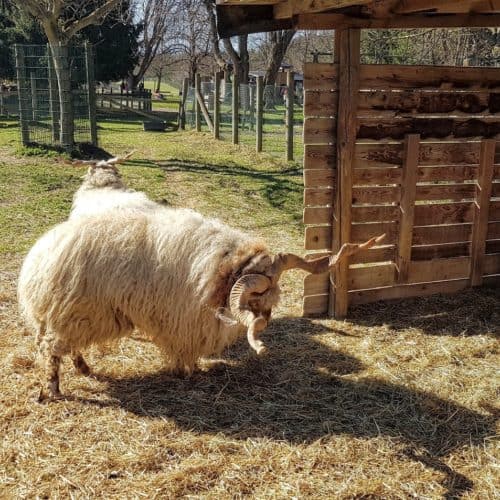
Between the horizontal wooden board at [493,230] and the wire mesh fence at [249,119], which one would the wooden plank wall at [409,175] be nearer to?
the horizontal wooden board at [493,230]

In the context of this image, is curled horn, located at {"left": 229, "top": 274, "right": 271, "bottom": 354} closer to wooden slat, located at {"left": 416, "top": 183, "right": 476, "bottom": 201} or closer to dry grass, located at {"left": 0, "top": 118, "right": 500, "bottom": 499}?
dry grass, located at {"left": 0, "top": 118, "right": 500, "bottom": 499}

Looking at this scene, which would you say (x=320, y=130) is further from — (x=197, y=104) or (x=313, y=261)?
(x=197, y=104)

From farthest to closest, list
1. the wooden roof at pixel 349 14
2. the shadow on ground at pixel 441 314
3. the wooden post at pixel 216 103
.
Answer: the wooden post at pixel 216 103 < the shadow on ground at pixel 441 314 < the wooden roof at pixel 349 14

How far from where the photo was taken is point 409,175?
18.4 ft

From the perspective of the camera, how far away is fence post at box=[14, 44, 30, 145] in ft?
47.3

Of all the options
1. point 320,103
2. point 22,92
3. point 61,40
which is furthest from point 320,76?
point 22,92

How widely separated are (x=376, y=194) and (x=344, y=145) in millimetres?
636

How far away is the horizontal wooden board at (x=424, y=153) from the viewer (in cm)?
546

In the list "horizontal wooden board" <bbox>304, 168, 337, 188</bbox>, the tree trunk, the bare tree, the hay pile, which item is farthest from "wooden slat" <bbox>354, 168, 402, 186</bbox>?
the tree trunk

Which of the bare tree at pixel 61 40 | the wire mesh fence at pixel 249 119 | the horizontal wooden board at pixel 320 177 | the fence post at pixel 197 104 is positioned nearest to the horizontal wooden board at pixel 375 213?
the horizontal wooden board at pixel 320 177

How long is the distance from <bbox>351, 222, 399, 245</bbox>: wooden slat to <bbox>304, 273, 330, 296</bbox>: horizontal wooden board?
474 mm

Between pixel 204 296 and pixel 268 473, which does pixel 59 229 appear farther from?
pixel 268 473

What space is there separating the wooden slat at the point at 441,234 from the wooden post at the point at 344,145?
0.85m

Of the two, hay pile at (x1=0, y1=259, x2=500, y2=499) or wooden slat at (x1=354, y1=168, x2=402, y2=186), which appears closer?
hay pile at (x1=0, y1=259, x2=500, y2=499)
